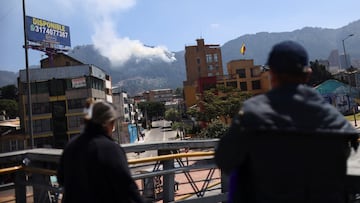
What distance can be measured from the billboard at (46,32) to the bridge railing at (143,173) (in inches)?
2221

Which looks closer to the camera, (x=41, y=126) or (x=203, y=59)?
(x=41, y=126)

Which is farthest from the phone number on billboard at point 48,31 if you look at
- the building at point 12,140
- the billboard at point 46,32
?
the building at point 12,140

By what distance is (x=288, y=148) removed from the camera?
5.95 ft

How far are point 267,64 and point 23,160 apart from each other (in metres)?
3.97

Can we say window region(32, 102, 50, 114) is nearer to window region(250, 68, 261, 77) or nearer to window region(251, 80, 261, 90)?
window region(251, 80, 261, 90)

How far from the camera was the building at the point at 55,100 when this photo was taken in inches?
1981

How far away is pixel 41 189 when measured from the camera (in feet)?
15.9

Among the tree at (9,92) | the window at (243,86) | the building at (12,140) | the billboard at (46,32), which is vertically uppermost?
the billboard at (46,32)

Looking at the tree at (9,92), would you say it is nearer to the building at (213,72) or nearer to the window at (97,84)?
the window at (97,84)

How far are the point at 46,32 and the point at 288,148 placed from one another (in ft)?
210

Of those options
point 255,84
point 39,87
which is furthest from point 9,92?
point 255,84

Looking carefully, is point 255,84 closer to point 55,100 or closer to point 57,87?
point 57,87

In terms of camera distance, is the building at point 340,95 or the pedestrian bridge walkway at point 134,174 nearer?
the pedestrian bridge walkway at point 134,174

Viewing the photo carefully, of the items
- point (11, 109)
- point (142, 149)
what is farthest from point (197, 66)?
point (142, 149)
